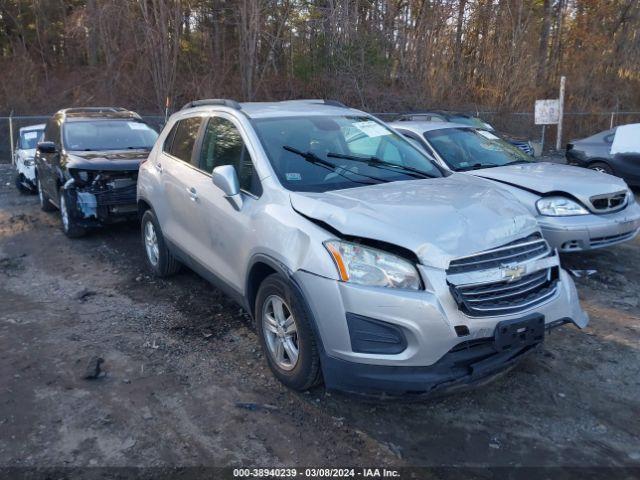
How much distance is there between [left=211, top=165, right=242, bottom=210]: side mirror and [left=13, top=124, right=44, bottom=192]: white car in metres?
8.86

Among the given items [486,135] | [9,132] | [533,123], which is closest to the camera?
[486,135]

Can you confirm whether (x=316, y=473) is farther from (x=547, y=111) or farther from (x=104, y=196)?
(x=547, y=111)

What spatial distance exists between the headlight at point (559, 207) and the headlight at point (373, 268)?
11.0 feet

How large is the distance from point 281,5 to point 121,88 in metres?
6.56

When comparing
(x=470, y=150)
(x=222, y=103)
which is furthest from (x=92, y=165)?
(x=470, y=150)

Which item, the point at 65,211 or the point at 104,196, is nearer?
the point at 104,196

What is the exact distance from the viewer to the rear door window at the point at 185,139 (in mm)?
5316

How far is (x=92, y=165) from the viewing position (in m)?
7.67

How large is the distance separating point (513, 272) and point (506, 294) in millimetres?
147

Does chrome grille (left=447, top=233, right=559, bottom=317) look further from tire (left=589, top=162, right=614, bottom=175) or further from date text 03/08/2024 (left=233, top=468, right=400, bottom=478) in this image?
tire (left=589, top=162, right=614, bottom=175)

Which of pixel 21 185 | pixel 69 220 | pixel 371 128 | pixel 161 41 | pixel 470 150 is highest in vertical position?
pixel 161 41

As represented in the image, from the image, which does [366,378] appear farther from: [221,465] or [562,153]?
[562,153]

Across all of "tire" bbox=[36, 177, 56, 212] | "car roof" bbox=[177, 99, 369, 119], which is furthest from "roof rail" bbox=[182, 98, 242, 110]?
"tire" bbox=[36, 177, 56, 212]

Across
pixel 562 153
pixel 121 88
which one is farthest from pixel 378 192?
pixel 121 88
